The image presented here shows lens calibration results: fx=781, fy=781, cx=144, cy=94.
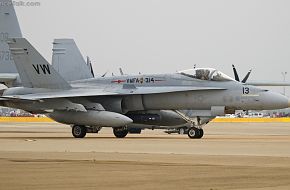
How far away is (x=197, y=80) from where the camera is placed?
3444 centimetres

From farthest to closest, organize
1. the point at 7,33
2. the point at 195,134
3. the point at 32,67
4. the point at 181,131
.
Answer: the point at 7,33, the point at 181,131, the point at 32,67, the point at 195,134

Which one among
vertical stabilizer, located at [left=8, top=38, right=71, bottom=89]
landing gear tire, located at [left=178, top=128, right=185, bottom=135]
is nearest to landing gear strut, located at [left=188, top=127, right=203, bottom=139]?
vertical stabilizer, located at [left=8, top=38, right=71, bottom=89]

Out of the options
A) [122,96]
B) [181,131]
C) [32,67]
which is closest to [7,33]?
[32,67]

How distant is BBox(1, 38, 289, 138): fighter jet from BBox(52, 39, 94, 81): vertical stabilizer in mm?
4118

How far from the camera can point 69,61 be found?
40938 mm

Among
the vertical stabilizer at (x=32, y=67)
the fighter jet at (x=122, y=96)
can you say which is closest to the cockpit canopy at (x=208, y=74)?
the fighter jet at (x=122, y=96)

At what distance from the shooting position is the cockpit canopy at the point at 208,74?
112ft

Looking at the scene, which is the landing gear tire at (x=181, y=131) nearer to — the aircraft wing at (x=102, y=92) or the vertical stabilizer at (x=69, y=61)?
the vertical stabilizer at (x=69, y=61)

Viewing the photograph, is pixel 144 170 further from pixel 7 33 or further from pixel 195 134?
pixel 7 33

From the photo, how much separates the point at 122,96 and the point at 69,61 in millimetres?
6657

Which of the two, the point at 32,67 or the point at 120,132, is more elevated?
the point at 32,67

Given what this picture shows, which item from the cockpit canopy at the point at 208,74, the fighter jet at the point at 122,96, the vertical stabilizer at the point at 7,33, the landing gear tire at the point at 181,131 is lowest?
the landing gear tire at the point at 181,131

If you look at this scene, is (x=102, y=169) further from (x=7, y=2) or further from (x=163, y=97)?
(x=7, y=2)

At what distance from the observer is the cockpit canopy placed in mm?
34156
